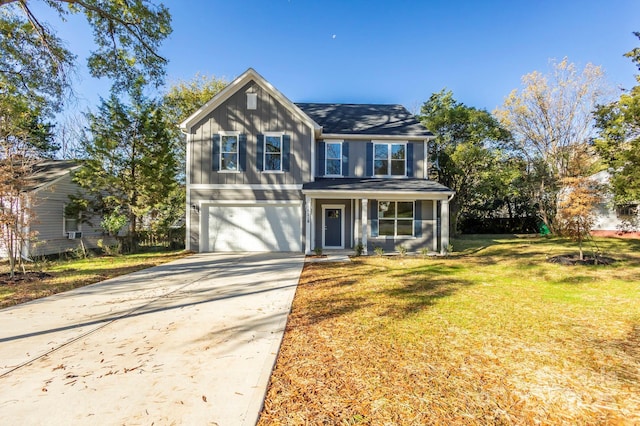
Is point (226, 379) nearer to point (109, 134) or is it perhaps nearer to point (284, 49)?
point (109, 134)

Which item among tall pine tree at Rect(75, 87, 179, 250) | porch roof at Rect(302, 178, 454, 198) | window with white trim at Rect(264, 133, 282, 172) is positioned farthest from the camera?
window with white trim at Rect(264, 133, 282, 172)

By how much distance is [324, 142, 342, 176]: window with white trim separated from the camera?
1385cm

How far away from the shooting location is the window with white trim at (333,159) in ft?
45.4

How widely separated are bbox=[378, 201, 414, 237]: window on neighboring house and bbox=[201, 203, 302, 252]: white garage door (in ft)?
12.2

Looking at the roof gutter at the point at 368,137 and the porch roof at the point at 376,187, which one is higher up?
the roof gutter at the point at 368,137

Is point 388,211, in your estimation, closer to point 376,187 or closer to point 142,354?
point 376,187

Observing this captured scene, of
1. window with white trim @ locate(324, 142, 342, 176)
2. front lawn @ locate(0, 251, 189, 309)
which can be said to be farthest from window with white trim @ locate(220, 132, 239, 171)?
front lawn @ locate(0, 251, 189, 309)

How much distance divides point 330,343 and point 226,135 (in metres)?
11.5

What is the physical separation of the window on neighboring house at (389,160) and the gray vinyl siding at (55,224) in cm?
1451

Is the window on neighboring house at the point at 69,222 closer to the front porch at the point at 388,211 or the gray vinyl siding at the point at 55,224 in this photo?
the gray vinyl siding at the point at 55,224

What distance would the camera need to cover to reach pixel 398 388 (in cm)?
276

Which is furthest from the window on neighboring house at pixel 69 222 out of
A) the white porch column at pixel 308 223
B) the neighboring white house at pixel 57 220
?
the white porch column at pixel 308 223

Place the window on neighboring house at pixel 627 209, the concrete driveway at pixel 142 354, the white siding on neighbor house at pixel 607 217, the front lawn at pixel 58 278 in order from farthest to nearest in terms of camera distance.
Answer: the white siding on neighbor house at pixel 607 217 < the window on neighboring house at pixel 627 209 < the front lawn at pixel 58 278 < the concrete driveway at pixel 142 354

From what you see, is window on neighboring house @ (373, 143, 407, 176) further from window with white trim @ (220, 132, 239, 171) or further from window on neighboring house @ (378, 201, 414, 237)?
window with white trim @ (220, 132, 239, 171)
